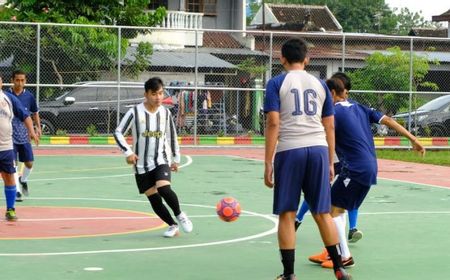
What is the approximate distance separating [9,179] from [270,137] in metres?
5.03

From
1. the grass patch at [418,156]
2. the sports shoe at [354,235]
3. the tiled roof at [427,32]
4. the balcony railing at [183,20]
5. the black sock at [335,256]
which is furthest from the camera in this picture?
the tiled roof at [427,32]

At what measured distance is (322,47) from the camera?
30.4 meters

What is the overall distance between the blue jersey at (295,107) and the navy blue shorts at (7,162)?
4.72 m

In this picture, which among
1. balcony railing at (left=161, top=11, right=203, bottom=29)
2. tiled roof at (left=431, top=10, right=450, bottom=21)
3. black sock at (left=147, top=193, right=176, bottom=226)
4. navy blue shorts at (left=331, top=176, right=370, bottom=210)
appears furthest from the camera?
tiled roof at (left=431, top=10, right=450, bottom=21)

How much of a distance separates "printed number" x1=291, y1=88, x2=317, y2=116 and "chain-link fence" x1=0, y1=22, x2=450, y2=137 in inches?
696

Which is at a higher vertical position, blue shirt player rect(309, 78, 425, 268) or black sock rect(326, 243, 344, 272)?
blue shirt player rect(309, 78, 425, 268)

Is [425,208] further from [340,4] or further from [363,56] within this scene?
[340,4]

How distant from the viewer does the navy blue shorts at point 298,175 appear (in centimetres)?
845

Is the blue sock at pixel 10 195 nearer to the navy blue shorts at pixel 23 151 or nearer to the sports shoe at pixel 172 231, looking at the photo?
the sports shoe at pixel 172 231

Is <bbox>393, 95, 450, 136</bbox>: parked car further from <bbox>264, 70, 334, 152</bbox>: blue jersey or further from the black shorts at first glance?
<bbox>264, 70, 334, 152</bbox>: blue jersey

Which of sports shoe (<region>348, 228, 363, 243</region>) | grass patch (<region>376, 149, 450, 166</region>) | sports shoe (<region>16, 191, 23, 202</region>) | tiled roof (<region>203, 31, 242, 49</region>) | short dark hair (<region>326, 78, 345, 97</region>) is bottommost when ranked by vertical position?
grass patch (<region>376, 149, 450, 166</region>)

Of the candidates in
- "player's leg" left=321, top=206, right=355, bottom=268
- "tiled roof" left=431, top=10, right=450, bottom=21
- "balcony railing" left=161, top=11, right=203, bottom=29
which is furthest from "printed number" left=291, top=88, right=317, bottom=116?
"tiled roof" left=431, top=10, right=450, bottom=21

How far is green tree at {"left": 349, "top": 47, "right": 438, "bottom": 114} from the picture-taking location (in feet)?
93.7

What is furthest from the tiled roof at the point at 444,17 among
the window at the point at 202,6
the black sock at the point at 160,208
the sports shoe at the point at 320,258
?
the sports shoe at the point at 320,258
